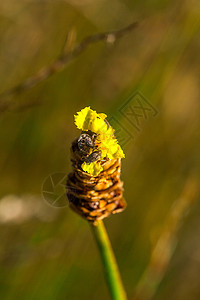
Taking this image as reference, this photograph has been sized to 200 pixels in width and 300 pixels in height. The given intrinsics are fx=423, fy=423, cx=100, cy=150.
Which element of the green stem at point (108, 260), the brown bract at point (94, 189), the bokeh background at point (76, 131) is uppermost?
the bokeh background at point (76, 131)

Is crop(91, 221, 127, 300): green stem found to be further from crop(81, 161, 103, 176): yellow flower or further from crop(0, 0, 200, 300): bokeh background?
crop(0, 0, 200, 300): bokeh background

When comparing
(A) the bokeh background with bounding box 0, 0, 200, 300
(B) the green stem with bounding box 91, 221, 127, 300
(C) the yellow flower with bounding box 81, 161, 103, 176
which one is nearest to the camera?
(C) the yellow flower with bounding box 81, 161, 103, 176

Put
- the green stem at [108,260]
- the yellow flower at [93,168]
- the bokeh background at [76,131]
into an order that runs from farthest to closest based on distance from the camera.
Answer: the bokeh background at [76,131]
the green stem at [108,260]
the yellow flower at [93,168]

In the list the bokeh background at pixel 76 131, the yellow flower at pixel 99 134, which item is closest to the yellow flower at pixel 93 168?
the yellow flower at pixel 99 134

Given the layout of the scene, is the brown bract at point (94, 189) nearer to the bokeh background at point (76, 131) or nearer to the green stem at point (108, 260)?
the green stem at point (108, 260)

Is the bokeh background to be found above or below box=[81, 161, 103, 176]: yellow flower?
above

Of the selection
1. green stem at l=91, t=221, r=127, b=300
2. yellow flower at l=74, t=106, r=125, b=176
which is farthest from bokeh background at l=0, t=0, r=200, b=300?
yellow flower at l=74, t=106, r=125, b=176

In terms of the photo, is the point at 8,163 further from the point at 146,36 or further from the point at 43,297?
the point at 146,36

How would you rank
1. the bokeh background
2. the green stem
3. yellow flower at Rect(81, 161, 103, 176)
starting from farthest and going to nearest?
1. the bokeh background
2. the green stem
3. yellow flower at Rect(81, 161, 103, 176)

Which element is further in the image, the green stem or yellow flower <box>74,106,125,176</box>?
the green stem
